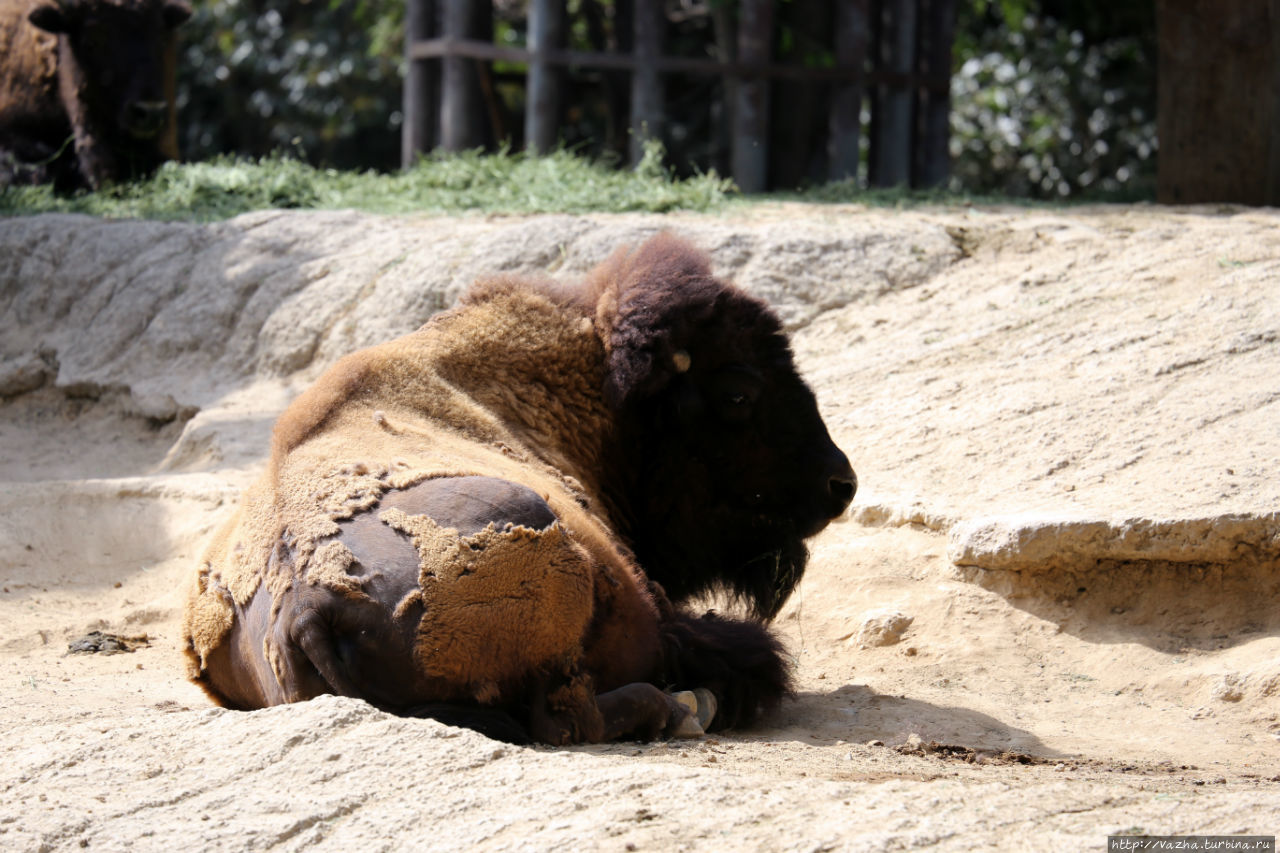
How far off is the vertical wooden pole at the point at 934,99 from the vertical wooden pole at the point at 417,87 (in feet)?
15.8

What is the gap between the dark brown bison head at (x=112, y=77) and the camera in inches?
452

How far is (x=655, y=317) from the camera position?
14.0 ft

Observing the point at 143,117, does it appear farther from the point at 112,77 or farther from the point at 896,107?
the point at 896,107

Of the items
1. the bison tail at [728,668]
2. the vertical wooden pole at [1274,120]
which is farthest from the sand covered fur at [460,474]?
the vertical wooden pole at [1274,120]

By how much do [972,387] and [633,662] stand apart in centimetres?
310

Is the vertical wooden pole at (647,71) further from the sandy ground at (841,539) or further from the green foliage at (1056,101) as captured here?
the green foliage at (1056,101)

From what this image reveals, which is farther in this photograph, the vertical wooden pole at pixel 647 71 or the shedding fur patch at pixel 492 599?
the vertical wooden pole at pixel 647 71

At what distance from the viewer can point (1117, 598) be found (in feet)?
16.0

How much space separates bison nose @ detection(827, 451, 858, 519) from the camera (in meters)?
4.36

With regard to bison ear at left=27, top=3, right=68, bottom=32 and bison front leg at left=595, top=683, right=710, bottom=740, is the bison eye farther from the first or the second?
bison ear at left=27, top=3, right=68, bottom=32

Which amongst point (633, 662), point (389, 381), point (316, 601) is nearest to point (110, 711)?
point (316, 601)

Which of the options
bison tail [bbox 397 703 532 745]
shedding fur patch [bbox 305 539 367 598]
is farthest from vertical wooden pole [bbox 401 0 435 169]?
bison tail [bbox 397 703 532 745]

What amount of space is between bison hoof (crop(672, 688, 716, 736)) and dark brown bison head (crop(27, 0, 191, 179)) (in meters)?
9.48

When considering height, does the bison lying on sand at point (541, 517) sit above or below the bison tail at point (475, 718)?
above
